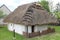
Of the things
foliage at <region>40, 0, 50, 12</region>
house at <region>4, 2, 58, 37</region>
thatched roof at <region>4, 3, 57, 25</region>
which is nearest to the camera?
house at <region>4, 2, 58, 37</region>

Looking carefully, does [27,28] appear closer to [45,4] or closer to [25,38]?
[25,38]

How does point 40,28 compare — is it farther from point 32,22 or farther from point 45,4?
point 45,4

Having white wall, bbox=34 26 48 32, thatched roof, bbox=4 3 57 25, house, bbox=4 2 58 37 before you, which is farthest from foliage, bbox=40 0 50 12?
white wall, bbox=34 26 48 32

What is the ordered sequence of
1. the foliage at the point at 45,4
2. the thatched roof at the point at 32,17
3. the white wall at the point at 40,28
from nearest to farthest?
the thatched roof at the point at 32,17, the white wall at the point at 40,28, the foliage at the point at 45,4

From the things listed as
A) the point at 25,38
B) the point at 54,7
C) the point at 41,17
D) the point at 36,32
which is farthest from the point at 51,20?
the point at 54,7

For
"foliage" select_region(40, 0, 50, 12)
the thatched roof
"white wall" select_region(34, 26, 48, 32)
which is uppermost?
"foliage" select_region(40, 0, 50, 12)

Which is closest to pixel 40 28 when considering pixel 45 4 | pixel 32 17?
pixel 32 17

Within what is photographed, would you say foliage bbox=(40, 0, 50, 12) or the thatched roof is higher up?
foliage bbox=(40, 0, 50, 12)

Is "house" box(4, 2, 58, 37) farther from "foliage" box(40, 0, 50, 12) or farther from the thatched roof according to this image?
"foliage" box(40, 0, 50, 12)

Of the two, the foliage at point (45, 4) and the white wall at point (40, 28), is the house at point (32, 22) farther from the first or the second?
the foliage at point (45, 4)

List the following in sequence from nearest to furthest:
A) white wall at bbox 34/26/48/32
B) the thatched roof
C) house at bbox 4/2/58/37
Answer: house at bbox 4/2/58/37 → the thatched roof → white wall at bbox 34/26/48/32

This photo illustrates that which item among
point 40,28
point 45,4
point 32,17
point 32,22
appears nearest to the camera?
point 32,22

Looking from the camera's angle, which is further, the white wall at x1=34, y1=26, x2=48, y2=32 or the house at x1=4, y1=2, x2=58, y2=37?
the white wall at x1=34, y1=26, x2=48, y2=32

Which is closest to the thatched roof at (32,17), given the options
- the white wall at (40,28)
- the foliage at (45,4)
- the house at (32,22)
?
the house at (32,22)
